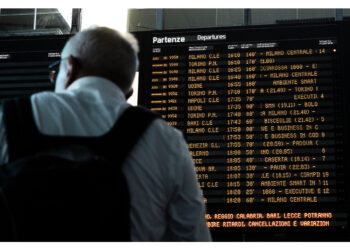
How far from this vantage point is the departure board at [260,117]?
9.71 ft

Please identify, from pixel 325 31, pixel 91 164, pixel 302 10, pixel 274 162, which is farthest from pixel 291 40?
pixel 302 10

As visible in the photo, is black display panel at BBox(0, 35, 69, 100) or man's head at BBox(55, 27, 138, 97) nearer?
man's head at BBox(55, 27, 138, 97)

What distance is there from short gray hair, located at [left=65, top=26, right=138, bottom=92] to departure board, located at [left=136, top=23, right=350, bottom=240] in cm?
182

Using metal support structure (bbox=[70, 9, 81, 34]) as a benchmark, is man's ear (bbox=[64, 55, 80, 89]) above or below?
below

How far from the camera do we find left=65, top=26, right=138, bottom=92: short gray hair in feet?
4.39

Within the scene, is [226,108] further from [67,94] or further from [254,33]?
[67,94]

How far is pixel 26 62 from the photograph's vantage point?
3498 mm

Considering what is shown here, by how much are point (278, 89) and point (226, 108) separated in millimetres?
356

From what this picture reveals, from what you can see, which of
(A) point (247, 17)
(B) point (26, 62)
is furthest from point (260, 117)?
(A) point (247, 17)

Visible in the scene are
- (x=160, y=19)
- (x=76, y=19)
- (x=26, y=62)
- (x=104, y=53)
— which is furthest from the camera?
(x=160, y=19)

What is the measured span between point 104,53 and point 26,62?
2.34m

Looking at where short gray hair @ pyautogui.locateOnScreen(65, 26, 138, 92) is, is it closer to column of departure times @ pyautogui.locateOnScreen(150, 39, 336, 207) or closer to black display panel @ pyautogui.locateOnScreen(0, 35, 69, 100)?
column of departure times @ pyautogui.locateOnScreen(150, 39, 336, 207)

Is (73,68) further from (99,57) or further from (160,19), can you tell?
(160,19)

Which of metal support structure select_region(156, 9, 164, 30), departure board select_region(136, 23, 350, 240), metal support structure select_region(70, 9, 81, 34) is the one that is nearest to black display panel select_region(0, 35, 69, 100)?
departure board select_region(136, 23, 350, 240)
